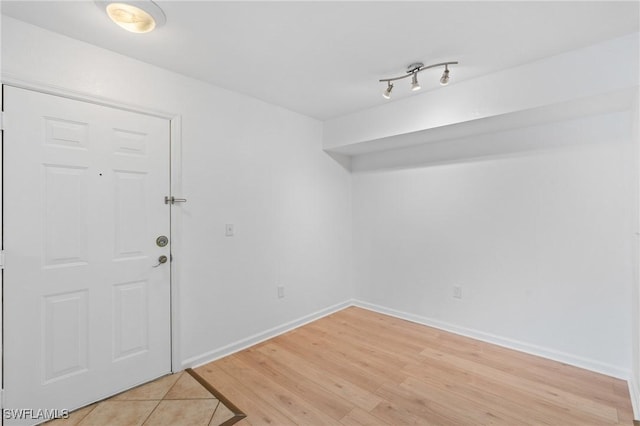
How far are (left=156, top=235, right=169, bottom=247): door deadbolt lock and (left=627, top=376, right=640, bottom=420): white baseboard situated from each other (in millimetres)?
3407

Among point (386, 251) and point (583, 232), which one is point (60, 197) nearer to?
point (386, 251)

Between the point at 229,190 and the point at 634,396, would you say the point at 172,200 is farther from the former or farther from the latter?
the point at 634,396

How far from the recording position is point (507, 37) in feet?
6.30

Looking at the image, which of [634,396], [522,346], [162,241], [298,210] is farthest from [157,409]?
[634,396]

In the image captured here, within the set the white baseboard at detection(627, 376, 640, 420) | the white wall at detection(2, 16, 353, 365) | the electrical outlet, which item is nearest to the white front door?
the white wall at detection(2, 16, 353, 365)

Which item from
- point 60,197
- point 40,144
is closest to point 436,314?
point 60,197

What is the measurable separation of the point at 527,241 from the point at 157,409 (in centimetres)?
329

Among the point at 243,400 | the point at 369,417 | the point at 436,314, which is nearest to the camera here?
the point at 369,417

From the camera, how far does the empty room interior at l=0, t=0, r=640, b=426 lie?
70.2 inches

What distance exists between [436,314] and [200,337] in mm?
2468

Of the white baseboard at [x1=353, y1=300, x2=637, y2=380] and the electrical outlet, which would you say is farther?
the electrical outlet

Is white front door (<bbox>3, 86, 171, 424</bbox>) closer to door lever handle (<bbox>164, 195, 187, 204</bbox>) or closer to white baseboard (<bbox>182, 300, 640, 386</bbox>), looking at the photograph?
door lever handle (<bbox>164, 195, 187, 204</bbox>)

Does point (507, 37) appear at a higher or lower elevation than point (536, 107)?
higher

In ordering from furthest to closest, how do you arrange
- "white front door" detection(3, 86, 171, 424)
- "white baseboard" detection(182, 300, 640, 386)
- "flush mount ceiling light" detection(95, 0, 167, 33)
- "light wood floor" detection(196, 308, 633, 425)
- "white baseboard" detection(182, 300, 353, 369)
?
1. "white baseboard" detection(182, 300, 353, 369)
2. "white baseboard" detection(182, 300, 640, 386)
3. "light wood floor" detection(196, 308, 633, 425)
4. "white front door" detection(3, 86, 171, 424)
5. "flush mount ceiling light" detection(95, 0, 167, 33)
